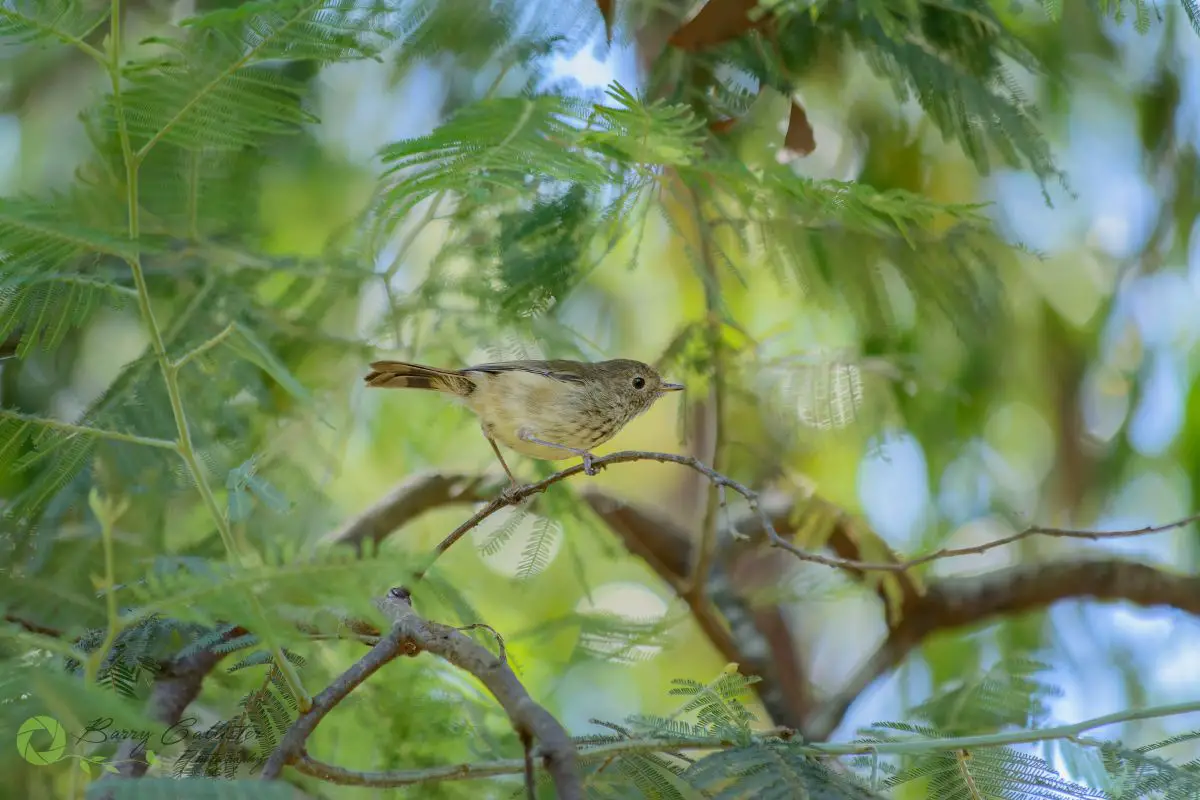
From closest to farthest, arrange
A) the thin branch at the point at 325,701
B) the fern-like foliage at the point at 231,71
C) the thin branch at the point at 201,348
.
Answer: the thin branch at the point at 325,701 → the thin branch at the point at 201,348 → the fern-like foliage at the point at 231,71

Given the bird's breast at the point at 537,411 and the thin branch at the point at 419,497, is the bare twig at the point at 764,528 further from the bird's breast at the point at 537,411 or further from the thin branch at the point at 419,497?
the thin branch at the point at 419,497

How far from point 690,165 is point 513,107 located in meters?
0.43

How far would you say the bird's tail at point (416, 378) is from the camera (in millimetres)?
3832

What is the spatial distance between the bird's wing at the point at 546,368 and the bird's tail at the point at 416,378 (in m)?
0.08

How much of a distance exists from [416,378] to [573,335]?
1.86 ft

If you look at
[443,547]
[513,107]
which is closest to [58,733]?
[443,547]

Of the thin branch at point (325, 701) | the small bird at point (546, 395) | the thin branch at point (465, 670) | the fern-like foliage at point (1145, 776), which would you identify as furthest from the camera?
the small bird at point (546, 395)

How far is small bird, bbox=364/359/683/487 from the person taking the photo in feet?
13.1

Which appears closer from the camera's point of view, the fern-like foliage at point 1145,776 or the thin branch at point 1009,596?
the fern-like foliage at point 1145,776

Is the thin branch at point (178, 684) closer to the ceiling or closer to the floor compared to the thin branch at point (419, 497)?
closer to the ceiling

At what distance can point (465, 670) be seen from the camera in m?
2.04

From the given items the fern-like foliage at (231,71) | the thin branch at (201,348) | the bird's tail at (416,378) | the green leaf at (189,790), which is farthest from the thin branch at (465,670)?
the bird's tail at (416,378)

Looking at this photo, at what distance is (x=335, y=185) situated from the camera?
576 centimetres

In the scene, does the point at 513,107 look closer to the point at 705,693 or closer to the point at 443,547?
the point at 443,547
